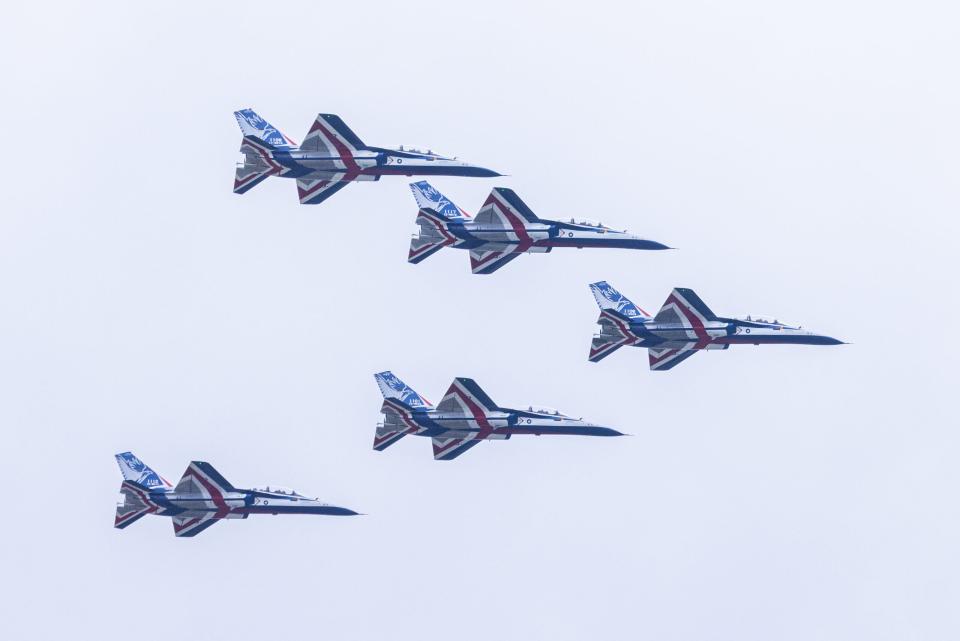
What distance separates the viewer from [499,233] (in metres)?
152

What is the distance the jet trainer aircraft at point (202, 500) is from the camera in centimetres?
15312

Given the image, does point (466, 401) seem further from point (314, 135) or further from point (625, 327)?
point (314, 135)

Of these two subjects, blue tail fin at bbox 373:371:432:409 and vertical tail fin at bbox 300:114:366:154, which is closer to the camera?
vertical tail fin at bbox 300:114:366:154

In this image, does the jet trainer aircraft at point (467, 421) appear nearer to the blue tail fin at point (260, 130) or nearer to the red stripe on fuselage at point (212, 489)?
the red stripe on fuselage at point (212, 489)

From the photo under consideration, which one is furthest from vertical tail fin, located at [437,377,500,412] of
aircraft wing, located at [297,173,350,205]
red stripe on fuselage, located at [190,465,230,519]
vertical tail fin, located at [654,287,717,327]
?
red stripe on fuselage, located at [190,465,230,519]

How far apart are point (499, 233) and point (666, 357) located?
58.9 feet

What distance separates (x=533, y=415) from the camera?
156 meters

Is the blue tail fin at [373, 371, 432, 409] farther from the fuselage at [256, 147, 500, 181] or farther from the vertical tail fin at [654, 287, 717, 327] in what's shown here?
the vertical tail fin at [654, 287, 717, 327]

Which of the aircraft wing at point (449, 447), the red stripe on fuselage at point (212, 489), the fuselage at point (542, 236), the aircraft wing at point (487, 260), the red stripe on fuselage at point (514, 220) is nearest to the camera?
the red stripe on fuselage at point (514, 220)

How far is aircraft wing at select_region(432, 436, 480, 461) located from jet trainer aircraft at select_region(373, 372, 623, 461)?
0.52 feet

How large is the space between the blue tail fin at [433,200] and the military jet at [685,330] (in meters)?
12.6

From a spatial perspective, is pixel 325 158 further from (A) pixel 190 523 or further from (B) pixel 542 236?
(A) pixel 190 523

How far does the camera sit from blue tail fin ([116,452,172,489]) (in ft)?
508

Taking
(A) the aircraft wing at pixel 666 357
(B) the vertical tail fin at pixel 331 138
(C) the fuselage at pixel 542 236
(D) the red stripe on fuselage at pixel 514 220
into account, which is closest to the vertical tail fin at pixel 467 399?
(C) the fuselage at pixel 542 236
